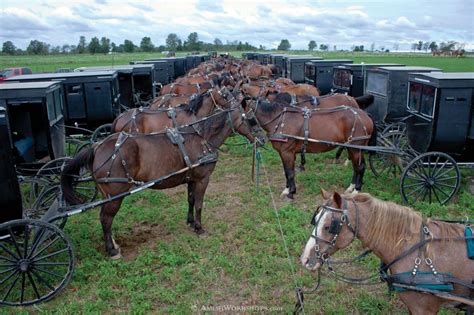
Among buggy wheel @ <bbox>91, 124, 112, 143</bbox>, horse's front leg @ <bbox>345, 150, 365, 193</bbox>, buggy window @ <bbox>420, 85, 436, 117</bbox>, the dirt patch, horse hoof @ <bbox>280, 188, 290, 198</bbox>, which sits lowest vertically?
the dirt patch

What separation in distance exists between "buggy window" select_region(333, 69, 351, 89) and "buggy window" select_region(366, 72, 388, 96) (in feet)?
5.86

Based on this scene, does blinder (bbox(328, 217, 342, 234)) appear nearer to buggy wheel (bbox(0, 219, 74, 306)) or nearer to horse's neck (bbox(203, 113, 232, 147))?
buggy wheel (bbox(0, 219, 74, 306))

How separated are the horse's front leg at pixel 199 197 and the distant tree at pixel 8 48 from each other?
352ft

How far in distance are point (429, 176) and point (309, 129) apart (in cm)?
248

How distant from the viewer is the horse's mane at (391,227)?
351cm

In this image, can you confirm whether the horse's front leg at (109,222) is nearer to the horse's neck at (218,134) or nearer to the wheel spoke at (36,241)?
the wheel spoke at (36,241)

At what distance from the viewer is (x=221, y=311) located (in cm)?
488

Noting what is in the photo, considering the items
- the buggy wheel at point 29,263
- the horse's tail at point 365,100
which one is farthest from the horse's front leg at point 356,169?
the buggy wheel at point 29,263

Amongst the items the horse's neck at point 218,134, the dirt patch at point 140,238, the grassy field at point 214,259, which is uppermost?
the horse's neck at point 218,134

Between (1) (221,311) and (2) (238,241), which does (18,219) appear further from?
(2) (238,241)

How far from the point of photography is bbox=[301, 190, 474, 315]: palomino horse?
11.3 feet

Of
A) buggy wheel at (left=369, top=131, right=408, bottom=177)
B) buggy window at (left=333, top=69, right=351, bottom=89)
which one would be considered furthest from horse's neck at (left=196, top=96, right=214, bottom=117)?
buggy window at (left=333, top=69, right=351, bottom=89)

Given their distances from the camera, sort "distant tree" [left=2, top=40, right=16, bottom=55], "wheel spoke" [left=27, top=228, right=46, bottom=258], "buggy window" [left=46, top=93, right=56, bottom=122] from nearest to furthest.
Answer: "wheel spoke" [left=27, top=228, right=46, bottom=258], "buggy window" [left=46, top=93, right=56, bottom=122], "distant tree" [left=2, top=40, right=16, bottom=55]

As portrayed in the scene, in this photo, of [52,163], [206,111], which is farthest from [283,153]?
[52,163]
